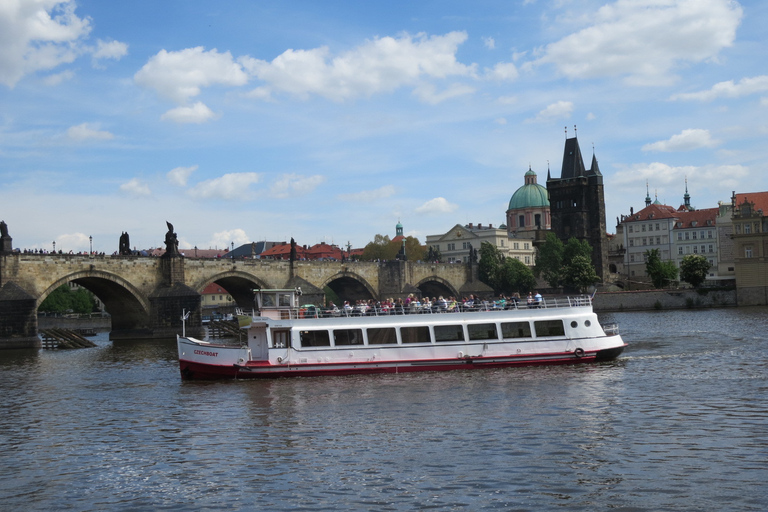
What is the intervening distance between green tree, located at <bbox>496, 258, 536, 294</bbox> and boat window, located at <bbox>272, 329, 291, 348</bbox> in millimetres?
78485

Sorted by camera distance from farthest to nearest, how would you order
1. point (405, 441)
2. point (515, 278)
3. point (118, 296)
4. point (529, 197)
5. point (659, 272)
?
1. point (529, 197)
2. point (515, 278)
3. point (659, 272)
4. point (118, 296)
5. point (405, 441)

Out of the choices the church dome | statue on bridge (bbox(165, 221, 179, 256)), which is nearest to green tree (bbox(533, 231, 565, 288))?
the church dome

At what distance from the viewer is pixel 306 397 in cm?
2681

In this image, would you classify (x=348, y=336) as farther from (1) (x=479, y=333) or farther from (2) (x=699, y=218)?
(2) (x=699, y=218)

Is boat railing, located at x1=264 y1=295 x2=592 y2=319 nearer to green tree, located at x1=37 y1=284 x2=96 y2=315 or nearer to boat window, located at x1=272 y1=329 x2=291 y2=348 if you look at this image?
boat window, located at x1=272 y1=329 x2=291 y2=348

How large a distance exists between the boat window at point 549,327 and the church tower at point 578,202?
94741 mm

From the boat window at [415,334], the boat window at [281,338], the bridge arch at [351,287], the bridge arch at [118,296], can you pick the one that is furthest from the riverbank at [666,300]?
the boat window at [281,338]

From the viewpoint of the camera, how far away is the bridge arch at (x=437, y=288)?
343 ft

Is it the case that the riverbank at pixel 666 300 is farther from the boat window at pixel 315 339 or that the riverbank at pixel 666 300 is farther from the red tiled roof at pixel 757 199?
the boat window at pixel 315 339

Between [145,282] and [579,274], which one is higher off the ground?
[145,282]

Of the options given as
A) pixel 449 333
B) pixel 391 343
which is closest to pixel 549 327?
pixel 449 333

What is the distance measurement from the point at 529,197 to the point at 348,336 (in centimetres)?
12766

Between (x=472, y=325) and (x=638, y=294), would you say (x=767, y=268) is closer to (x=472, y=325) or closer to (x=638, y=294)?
(x=638, y=294)

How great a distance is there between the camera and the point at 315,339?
3231 centimetres
